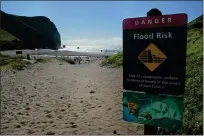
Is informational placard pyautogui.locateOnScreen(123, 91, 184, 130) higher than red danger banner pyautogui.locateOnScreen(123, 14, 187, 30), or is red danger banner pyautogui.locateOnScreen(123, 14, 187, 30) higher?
red danger banner pyautogui.locateOnScreen(123, 14, 187, 30)

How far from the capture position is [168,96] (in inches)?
135

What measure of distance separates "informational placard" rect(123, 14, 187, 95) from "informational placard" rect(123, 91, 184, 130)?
3.8 inches

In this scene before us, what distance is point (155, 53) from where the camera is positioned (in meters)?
3.44

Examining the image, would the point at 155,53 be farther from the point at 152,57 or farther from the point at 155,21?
the point at 155,21

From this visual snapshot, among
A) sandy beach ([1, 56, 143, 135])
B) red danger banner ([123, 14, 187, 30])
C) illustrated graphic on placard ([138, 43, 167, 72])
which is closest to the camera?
red danger banner ([123, 14, 187, 30])

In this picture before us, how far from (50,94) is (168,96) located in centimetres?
1020

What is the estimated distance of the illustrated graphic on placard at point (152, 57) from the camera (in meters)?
3.42

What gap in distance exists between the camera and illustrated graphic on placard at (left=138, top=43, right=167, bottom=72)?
3424mm

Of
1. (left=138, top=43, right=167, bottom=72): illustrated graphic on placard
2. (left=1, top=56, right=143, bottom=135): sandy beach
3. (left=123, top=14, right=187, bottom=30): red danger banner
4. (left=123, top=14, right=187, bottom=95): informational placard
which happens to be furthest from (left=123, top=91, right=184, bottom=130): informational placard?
(left=1, top=56, right=143, bottom=135): sandy beach

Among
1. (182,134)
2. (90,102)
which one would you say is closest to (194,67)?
(90,102)

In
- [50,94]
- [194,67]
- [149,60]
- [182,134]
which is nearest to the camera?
[149,60]

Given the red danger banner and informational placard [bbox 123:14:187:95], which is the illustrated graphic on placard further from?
the red danger banner

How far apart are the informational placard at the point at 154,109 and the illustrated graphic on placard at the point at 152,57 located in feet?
1.38

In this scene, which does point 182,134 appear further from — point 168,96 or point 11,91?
point 11,91
